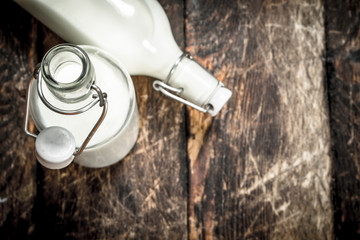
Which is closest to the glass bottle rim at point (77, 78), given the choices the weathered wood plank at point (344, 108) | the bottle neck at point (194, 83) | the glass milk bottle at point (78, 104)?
the glass milk bottle at point (78, 104)

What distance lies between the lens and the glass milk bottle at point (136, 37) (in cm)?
30

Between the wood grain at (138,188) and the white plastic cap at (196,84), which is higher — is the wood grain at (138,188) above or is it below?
below

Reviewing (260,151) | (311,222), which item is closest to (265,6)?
(260,151)

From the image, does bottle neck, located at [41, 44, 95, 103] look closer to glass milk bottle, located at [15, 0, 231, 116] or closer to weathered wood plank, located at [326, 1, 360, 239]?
glass milk bottle, located at [15, 0, 231, 116]

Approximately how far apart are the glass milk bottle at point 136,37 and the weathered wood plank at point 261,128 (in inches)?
2.3

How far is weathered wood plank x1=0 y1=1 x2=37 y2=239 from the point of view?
373 millimetres

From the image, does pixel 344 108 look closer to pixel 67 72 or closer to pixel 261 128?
pixel 261 128

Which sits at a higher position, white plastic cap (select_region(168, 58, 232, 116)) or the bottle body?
the bottle body

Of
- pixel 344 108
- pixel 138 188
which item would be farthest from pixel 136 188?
pixel 344 108

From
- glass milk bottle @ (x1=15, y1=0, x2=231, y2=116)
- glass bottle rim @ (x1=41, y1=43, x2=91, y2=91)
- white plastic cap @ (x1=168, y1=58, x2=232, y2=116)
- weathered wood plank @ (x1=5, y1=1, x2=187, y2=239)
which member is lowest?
weathered wood plank @ (x1=5, y1=1, x2=187, y2=239)

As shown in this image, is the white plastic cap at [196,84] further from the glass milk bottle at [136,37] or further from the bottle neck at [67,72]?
the bottle neck at [67,72]

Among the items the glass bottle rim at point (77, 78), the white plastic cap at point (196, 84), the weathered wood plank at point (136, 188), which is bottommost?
the weathered wood plank at point (136, 188)

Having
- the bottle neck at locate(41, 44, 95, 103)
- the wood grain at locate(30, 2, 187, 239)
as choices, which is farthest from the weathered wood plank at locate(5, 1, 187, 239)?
the bottle neck at locate(41, 44, 95, 103)

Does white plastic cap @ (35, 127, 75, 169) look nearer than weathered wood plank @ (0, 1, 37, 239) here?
Yes
